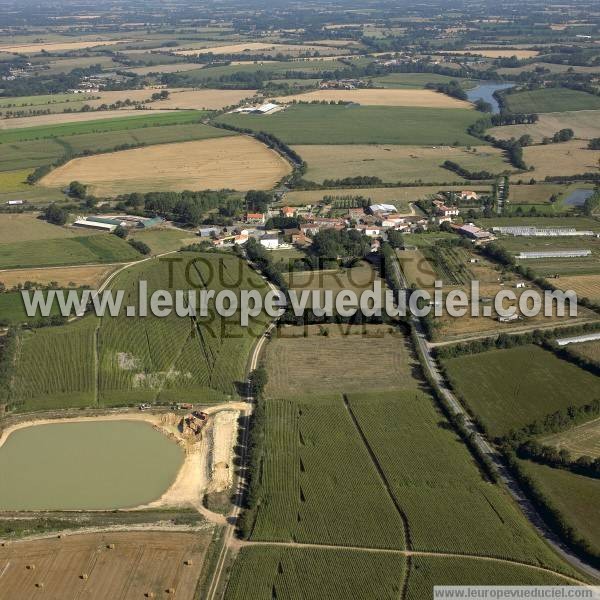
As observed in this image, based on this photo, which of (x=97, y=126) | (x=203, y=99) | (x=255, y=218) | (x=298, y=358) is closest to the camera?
(x=298, y=358)

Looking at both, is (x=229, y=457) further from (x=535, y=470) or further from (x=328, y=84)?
(x=328, y=84)

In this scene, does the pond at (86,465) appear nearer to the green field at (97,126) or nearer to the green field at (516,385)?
the green field at (516,385)

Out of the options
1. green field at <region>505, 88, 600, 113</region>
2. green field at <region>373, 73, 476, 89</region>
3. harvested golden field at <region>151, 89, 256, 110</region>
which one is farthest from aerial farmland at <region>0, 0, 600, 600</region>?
green field at <region>373, 73, 476, 89</region>

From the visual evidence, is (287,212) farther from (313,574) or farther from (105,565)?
(313,574)

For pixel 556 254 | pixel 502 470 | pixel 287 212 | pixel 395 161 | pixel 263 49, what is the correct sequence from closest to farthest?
pixel 502 470 → pixel 556 254 → pixel 287 212 → pixel 395 161 → pixel 263 49

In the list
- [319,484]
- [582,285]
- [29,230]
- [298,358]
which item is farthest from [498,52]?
[319,484]

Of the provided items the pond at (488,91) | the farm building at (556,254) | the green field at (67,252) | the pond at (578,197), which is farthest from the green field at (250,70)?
the farm building at (556,254)
